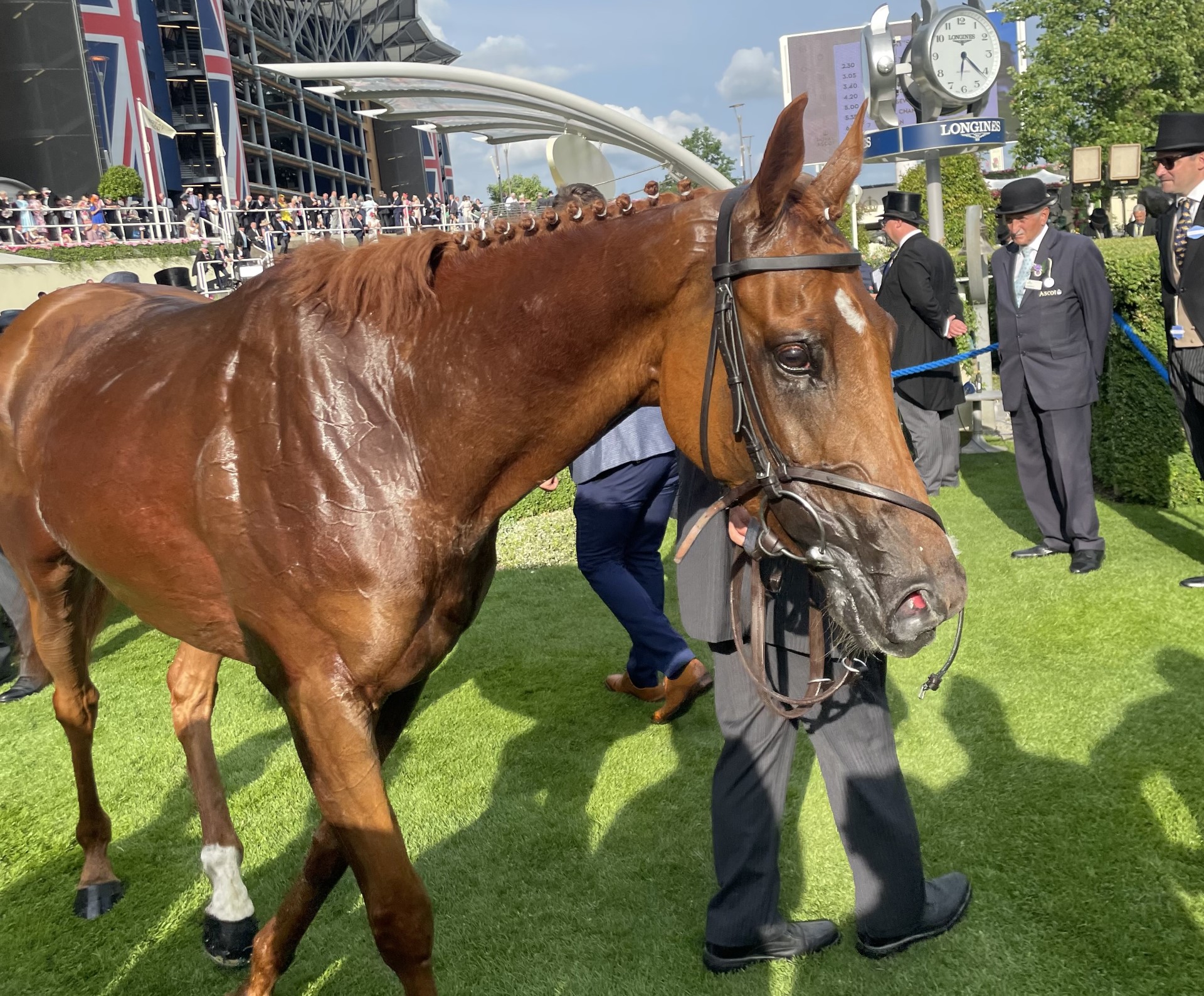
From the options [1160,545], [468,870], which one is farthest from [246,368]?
[1160,545]

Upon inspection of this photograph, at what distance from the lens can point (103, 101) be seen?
31875mm

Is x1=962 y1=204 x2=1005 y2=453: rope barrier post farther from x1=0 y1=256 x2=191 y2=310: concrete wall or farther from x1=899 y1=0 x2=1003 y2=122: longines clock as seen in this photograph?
x1=0 y1=256 x2=191 y2=310: concrete wall

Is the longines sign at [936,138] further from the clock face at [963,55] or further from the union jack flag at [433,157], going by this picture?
the union jack flag at [433,157]

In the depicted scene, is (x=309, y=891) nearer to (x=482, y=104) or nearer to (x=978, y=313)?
(x=978, y=313)

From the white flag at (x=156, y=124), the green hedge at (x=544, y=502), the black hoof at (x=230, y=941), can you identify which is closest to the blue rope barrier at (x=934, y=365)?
the green hedge at (x=544, y=502)

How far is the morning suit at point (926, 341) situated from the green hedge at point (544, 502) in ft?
10.2

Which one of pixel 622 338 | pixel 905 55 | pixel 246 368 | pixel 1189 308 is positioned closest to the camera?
pixel 622 338

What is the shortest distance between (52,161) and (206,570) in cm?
3656

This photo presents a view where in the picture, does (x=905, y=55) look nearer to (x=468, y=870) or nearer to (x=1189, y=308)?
(x=1189, y=308)

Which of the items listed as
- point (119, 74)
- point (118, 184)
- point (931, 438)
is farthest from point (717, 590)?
point (119, 74)

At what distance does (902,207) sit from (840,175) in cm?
657

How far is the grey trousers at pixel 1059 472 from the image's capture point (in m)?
5.69

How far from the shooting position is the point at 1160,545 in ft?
19.4

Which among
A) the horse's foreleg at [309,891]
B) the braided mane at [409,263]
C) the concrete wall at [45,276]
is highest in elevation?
the concrete wall at [45,276]
